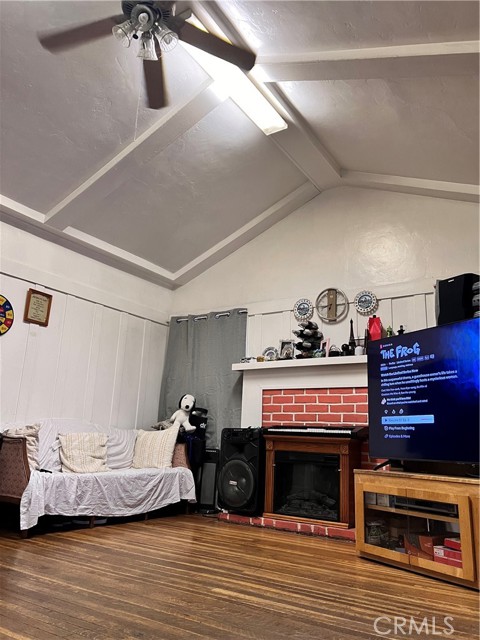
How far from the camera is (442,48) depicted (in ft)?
8.71

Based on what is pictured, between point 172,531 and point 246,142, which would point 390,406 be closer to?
point 172,531

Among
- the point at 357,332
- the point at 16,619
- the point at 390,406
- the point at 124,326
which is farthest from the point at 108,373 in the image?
the point at 16,619

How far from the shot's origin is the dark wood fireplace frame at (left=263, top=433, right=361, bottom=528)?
3.65m

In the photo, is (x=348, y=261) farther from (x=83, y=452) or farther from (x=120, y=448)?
(x=83, y=452)

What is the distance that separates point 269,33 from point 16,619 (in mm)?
3340

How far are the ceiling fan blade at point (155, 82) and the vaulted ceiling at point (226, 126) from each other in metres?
0.52

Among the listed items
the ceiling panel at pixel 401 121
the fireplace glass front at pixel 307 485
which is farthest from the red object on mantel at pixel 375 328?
the ceiling panel at pixel 401 121

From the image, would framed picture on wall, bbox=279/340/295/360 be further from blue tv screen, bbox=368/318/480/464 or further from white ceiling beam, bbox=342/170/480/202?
white ceiling beam, bbox=342/170/480/202

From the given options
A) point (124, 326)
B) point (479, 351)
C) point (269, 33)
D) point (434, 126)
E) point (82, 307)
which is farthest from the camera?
point (124, 326)

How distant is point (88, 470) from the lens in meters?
4.00

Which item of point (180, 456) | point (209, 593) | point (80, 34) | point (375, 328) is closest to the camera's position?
point (209, 593)

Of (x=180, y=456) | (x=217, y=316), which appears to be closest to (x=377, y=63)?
(x=217, y=316)

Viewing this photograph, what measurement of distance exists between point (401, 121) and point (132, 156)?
7.25 feet

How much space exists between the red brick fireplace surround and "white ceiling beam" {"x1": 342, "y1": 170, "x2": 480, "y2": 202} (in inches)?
72.0
